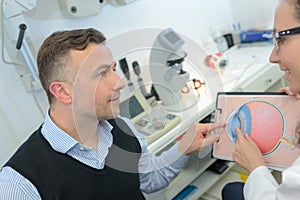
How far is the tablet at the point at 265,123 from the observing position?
1.11 meters

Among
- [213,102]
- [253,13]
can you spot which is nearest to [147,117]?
[213,102]

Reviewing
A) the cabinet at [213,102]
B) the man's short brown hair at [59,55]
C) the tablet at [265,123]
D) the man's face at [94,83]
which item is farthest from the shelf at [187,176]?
the man's short brown hair at [59,55]

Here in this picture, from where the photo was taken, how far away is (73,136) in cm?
102

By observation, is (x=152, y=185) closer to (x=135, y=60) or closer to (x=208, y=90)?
(x=208, y=90)

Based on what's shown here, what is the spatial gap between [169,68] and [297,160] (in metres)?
0.84

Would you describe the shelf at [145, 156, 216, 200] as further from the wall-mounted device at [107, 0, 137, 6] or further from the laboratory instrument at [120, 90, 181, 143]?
the wall-mounted device at [107, 0, 137, 6]

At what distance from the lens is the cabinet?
4.97 feet

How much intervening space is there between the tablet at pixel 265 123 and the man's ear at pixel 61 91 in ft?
2.04

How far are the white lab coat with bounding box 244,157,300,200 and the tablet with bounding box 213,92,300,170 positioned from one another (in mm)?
129

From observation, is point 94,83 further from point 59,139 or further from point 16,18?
point 16,18

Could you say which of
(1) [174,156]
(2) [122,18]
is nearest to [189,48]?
(2) [122,18]

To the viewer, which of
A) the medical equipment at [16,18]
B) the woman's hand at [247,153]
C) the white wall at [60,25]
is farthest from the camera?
the white wall at [60,25]

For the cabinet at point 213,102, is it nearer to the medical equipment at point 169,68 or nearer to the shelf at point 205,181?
the shelf at point 205,181

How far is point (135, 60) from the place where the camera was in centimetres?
169
